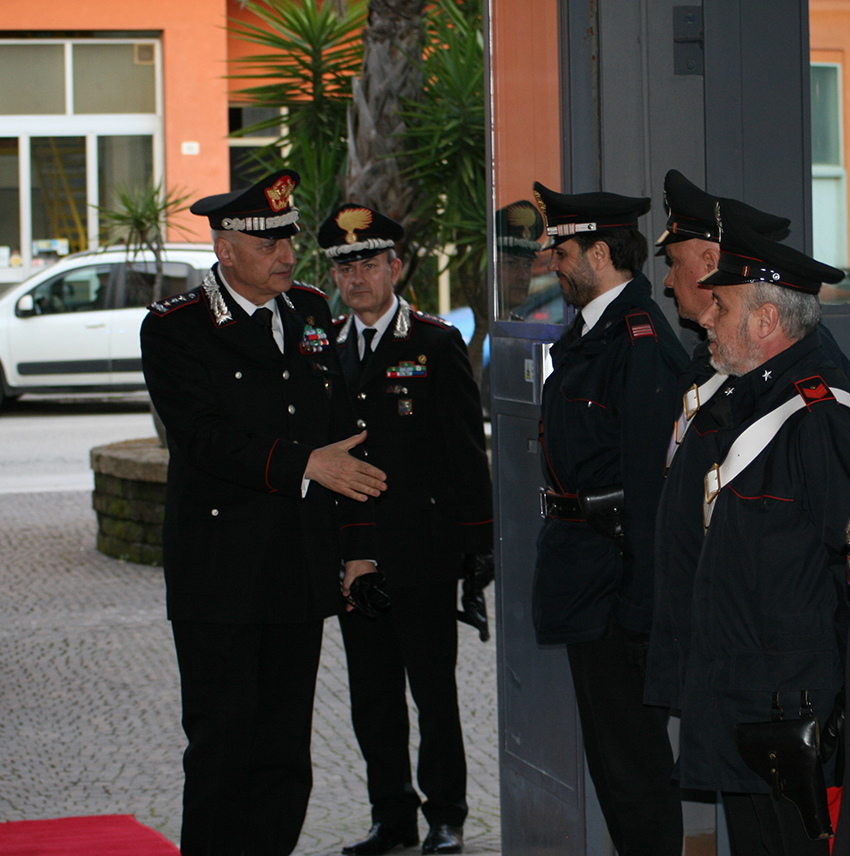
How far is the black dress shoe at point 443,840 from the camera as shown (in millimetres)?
4066

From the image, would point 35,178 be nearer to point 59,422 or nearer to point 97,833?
point 59,422

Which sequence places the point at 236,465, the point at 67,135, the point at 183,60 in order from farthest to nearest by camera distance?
1. the point at 67,135
2. the point at 183,60
3. the point at 236,465

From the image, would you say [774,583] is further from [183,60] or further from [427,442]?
[183,60]

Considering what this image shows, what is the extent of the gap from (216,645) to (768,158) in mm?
1765

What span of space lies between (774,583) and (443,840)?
196 cm

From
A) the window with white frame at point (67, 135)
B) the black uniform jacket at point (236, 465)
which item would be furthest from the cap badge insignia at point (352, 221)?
the window with white frame at point (67, 135)

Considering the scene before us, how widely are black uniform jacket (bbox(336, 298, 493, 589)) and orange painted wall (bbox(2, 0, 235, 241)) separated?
16.9 meters

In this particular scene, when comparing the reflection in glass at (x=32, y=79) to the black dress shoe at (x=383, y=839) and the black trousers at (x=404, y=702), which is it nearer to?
the black trousers at (x=404, y=702)

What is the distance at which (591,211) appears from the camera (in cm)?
317

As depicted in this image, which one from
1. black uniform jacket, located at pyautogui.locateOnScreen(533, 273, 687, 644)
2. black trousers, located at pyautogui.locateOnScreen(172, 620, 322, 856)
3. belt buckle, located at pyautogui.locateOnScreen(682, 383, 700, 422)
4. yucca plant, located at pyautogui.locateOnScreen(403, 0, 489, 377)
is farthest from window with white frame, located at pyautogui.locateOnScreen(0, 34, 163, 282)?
belt buckle, located at pyautogui.locateOnScreen(682, 383, 700, 422)

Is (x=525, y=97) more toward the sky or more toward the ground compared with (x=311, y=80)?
more toward the ground

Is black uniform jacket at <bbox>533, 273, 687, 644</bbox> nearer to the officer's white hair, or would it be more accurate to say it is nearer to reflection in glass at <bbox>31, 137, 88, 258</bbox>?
the officer's white hair

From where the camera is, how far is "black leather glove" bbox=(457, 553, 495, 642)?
4332mm

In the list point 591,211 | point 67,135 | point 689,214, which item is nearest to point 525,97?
point 591,211
